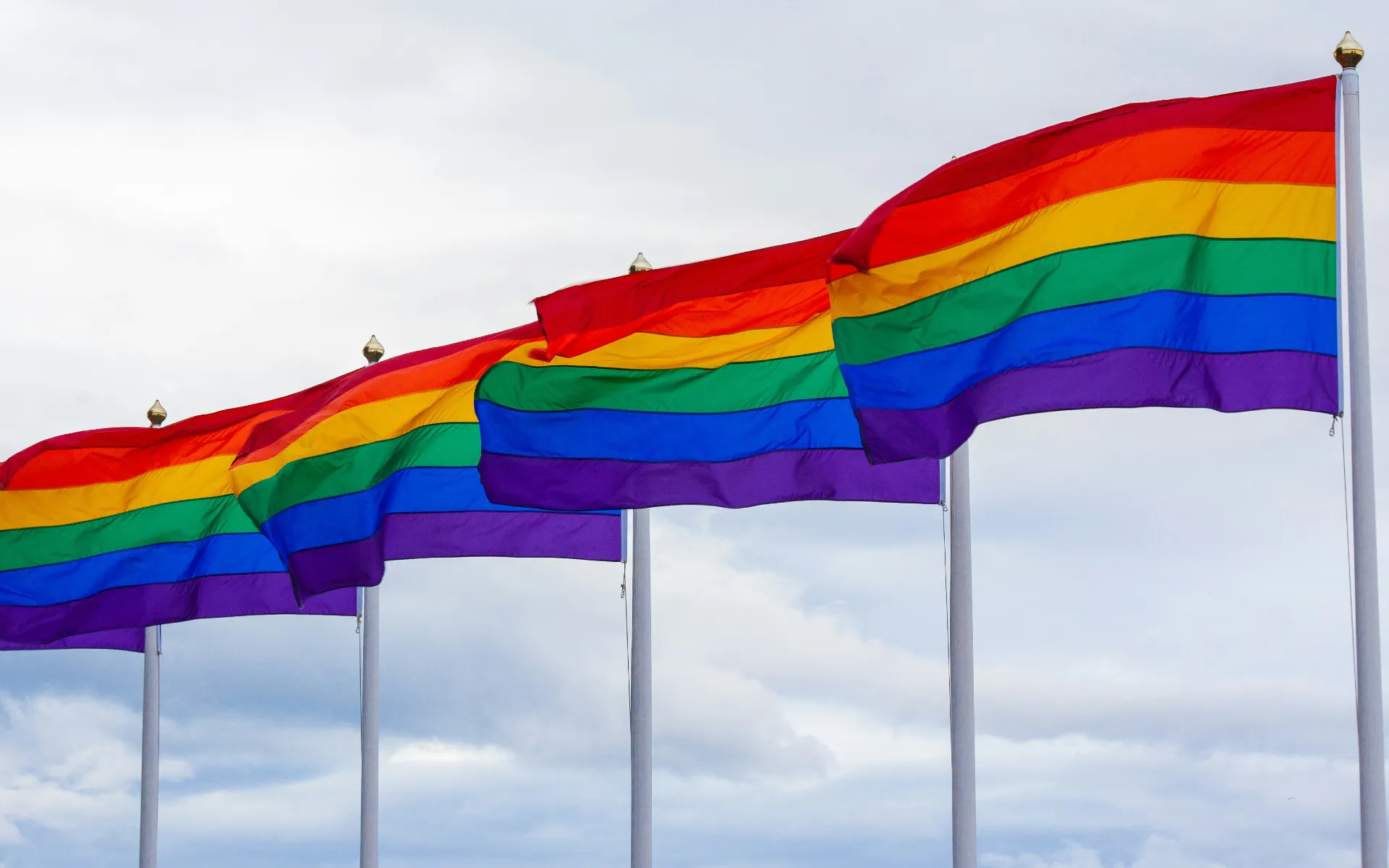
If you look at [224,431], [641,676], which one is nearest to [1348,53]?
[641,676]

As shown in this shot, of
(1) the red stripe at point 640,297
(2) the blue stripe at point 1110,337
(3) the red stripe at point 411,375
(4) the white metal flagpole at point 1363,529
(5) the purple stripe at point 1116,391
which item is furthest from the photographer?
(3) the red stripe at point 411,375

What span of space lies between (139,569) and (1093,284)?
1467 centimetres

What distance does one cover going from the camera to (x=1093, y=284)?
16.2 m

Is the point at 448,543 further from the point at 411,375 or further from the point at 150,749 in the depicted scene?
the point at 150,749

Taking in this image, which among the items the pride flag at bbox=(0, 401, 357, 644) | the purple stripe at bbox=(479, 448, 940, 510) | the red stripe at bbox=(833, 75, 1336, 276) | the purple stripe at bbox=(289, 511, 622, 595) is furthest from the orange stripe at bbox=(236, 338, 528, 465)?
the red stripe at bbox=(833, 75, 1336, 276)

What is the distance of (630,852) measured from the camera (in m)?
20.7

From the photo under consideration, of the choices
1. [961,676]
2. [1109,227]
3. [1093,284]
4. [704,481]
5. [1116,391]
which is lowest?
[961,676]

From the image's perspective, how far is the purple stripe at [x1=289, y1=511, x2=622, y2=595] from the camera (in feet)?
74.7

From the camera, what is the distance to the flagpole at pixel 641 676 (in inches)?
820

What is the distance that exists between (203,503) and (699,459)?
8796 mm

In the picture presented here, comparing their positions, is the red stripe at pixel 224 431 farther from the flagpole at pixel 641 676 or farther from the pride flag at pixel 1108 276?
the pride flag at pixel 1108 276

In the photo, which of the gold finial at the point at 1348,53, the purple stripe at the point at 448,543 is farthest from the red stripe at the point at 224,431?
the gold finial at the point at 1348,53

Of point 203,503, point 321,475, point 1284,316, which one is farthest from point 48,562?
point 1284,316

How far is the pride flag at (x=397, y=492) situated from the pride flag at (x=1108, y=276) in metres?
6.27
